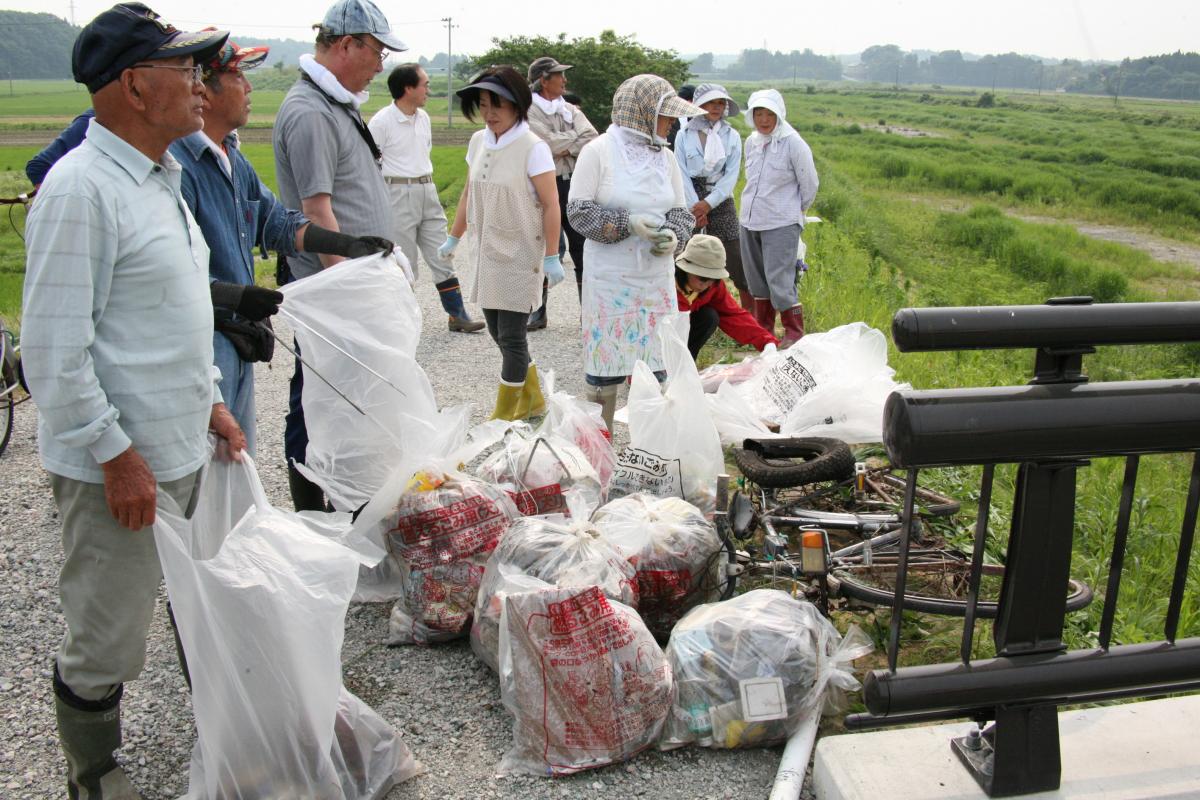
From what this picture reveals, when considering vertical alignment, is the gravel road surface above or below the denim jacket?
below

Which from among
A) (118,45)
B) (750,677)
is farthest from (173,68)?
(750,677)

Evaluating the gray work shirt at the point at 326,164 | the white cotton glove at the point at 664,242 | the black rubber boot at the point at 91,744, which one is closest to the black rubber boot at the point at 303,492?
the gray work shirt at the point at 326,164

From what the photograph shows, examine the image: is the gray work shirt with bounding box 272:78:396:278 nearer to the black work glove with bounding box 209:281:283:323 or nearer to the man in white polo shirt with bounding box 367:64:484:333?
the black work glove with bounding box 209:281:283:323

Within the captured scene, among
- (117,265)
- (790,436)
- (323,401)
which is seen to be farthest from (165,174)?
(790,436)

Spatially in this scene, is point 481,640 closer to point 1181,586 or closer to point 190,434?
point 190,434

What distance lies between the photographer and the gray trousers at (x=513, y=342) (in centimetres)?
500

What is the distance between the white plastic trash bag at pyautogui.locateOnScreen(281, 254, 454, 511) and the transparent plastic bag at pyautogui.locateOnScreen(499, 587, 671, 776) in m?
0.94

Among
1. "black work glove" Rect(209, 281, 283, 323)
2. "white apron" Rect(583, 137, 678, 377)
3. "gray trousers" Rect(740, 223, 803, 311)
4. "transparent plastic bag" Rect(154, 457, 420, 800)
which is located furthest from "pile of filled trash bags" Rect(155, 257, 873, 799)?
"gray trousers" Rect(740, 223, 803, 311)

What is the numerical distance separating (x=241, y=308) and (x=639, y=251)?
2.20 meters

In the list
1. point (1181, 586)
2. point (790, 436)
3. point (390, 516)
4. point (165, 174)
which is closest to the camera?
point (1181, 586)

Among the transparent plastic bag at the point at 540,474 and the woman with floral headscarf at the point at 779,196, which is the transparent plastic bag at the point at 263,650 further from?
the woman with floral headscarf at the point at 779,196

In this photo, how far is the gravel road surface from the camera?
2510 mm

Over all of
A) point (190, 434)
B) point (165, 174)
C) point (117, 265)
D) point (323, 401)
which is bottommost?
point (323, 401)

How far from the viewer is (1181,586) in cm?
200
